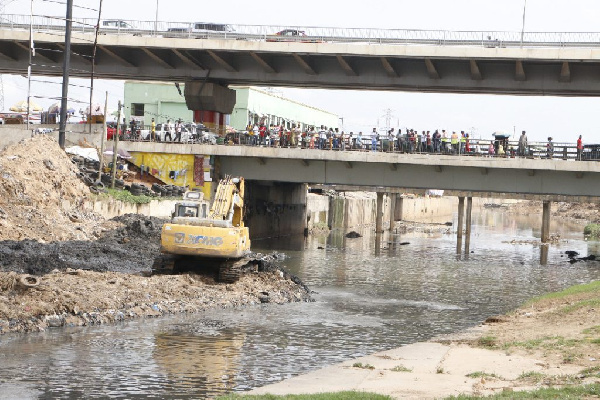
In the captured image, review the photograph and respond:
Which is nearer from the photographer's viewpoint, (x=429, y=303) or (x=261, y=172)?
(x=429, y=303)

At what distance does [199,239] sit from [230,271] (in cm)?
210

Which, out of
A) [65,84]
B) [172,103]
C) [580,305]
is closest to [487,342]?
[580,305]

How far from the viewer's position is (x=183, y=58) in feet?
203

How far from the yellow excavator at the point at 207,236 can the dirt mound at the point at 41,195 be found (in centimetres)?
769

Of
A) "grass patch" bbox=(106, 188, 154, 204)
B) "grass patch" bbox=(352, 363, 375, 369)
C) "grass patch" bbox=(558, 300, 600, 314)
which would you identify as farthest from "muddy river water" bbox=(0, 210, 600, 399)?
"grass patch" bbox=(106, 188, 154, 204)

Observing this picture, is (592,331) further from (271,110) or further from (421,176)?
(271,110)

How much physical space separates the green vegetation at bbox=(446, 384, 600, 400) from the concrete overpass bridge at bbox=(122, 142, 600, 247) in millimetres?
38168

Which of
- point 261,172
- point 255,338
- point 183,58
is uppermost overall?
point 183,58

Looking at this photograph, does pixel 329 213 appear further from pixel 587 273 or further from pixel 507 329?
pixel 507 329

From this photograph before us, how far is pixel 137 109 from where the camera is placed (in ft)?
321

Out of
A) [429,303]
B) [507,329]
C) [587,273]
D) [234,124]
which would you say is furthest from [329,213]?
[507,329]

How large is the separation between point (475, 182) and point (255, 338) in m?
31.9

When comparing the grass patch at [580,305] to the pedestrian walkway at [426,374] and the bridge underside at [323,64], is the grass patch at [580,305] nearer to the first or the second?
the pedestrian walkway at [426,374]

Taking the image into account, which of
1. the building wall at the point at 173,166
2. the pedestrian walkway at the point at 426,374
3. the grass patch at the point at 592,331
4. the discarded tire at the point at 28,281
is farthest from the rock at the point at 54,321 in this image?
the building wall at the point at 173,166
